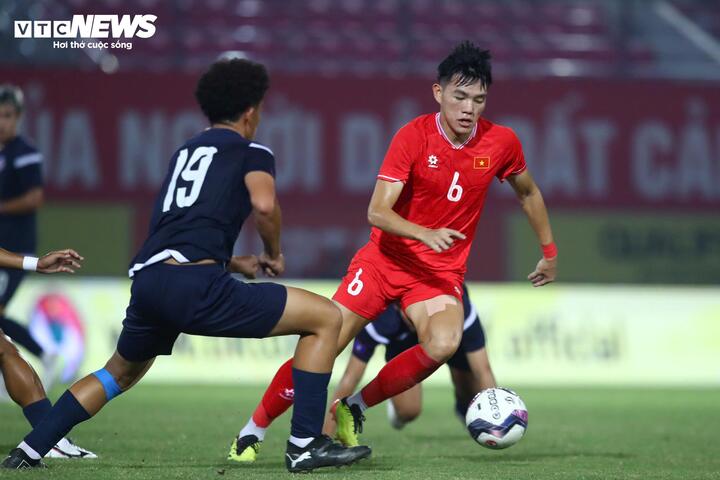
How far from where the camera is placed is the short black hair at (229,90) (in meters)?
5.87

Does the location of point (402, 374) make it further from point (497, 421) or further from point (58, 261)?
point (58, 261)

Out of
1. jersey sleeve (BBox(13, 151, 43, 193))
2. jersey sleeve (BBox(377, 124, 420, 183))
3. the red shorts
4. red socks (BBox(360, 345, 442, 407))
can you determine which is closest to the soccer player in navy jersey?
red socks (BBox(360, 345, 442, 407))

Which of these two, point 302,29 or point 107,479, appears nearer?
point 107,479

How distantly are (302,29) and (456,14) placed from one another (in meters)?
2.65

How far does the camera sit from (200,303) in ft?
18.4

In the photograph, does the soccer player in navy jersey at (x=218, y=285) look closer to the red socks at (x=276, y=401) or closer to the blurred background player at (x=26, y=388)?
the blurred background player at (x=26, y=388)

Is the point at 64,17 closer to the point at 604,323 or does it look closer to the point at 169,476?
the point at 604,323

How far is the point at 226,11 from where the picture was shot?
60.6 feet

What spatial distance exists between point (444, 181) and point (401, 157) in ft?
1.14

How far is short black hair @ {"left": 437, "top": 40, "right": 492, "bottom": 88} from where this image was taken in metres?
6.74

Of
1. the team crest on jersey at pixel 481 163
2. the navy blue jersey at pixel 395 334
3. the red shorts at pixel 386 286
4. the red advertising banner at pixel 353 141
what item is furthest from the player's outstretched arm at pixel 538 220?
the red advertising banner at pixel 353 141

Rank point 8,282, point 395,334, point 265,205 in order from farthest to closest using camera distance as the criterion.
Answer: point 8,282 → point 395,334 → point 265,205

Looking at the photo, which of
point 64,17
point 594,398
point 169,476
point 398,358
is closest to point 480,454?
point 398,358

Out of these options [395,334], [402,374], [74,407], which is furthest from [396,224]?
[395,334]
